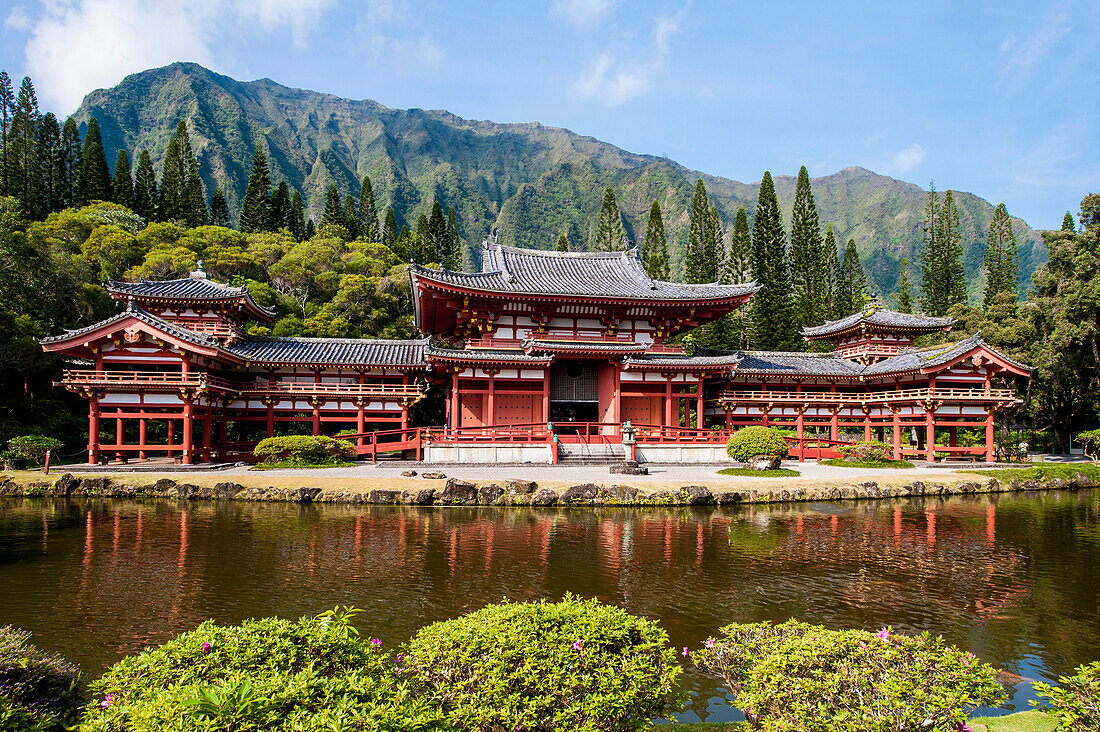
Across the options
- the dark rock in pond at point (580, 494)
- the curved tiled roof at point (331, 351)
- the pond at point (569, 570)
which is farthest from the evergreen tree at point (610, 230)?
the pond at point (569, 570)

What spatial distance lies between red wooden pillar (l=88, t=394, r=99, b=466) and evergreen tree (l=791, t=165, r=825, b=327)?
46.4 m

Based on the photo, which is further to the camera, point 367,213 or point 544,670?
point 367,213

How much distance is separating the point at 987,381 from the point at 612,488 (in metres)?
20.3

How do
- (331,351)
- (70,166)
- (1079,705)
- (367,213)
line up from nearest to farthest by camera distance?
(1079,705) < (331,351) < (70,166) < (367,213)

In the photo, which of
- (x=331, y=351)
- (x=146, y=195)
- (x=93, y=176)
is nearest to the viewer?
(x=331, y=351)

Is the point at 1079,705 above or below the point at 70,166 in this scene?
below

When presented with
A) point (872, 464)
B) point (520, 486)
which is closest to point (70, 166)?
point (520, 486)

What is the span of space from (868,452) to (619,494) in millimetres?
14053

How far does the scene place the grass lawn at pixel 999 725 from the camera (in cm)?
437

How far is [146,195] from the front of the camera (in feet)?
175

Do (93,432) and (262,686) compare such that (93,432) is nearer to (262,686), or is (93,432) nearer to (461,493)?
(461,493)

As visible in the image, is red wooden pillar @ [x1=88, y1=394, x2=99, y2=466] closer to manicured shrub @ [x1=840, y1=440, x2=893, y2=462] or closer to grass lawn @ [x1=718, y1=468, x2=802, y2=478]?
grass lawn @ [x1=718, y1=468, x2=802, y2=478]

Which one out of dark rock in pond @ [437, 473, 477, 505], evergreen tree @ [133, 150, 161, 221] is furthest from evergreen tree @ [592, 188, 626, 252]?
dark rock in pond @ [437, 473, 477, 505]

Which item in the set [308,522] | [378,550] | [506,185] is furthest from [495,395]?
[506,185]
